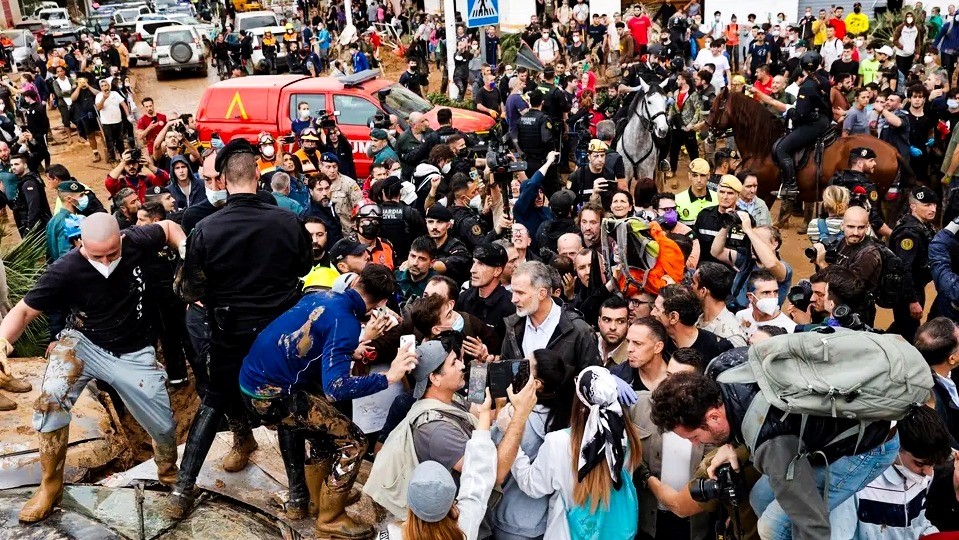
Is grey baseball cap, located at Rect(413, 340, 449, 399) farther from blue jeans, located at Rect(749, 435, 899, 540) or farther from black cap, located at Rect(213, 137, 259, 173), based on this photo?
blue jeans, located at Rect(749, 435, 899, 540)

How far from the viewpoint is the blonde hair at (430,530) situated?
3.41 meters

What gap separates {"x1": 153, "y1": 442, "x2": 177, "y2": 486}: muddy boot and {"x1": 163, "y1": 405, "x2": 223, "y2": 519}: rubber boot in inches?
9.1

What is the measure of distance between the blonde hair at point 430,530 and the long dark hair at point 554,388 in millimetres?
896

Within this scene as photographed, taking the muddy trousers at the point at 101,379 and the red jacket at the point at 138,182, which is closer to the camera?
the muddy trousers at the point at 101,379

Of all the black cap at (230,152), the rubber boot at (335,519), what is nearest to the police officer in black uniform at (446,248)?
Answer: the black cap at (230,152)

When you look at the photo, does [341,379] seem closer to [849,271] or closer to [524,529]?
[524,529]

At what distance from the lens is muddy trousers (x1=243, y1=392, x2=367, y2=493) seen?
173 inches

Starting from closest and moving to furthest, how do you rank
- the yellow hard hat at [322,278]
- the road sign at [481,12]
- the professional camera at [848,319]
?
the professional camera at [848,319], the yellow hard hat at [322,278], the road sign at [481,12]

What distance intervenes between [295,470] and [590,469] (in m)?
1.73

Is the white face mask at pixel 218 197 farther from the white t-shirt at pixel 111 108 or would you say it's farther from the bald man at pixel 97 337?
the white t-shirt at pixel 111 108

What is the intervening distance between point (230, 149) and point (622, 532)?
2636mm

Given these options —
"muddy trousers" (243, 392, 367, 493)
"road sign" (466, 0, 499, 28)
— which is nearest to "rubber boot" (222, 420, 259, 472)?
"muddy trousers" (243, 392, 367, 493)

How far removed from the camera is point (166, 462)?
4.94 m

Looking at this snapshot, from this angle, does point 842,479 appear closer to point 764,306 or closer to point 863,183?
point 764,306
